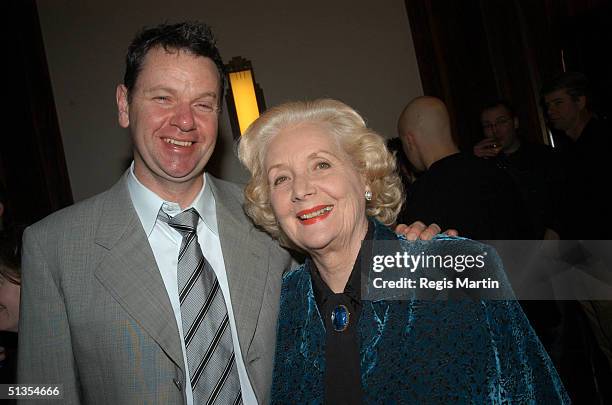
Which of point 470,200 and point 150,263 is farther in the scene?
point 470,200

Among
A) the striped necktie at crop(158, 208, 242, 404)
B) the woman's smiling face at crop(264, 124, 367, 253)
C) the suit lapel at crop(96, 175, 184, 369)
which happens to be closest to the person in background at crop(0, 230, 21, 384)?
the suit lapel at crop(96, 175, 184, 369)

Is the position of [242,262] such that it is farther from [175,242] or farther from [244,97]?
[244,97]

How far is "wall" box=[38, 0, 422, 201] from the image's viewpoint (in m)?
4.31

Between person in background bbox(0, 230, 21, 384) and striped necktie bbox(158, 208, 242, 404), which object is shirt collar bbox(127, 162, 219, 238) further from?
person in background bbox(0, 230, 21, 384)

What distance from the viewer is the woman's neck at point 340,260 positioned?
1.77 metres

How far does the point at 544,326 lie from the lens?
10.3 ft

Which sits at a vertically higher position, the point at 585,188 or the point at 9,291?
the point at 9,291

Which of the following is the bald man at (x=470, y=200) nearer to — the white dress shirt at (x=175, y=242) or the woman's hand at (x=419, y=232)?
the woman's hand at (x=419, y=232)

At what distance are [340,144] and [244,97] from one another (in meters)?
2.03

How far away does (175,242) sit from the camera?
1840 mm

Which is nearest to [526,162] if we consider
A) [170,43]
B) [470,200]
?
[470,200]

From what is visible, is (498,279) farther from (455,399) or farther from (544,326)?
(544,326)

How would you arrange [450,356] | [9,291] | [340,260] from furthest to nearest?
[9,291], [340,260], [450,356]

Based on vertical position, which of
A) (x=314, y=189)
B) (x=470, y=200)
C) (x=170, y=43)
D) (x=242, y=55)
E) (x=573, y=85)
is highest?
(x=242, y=55)
